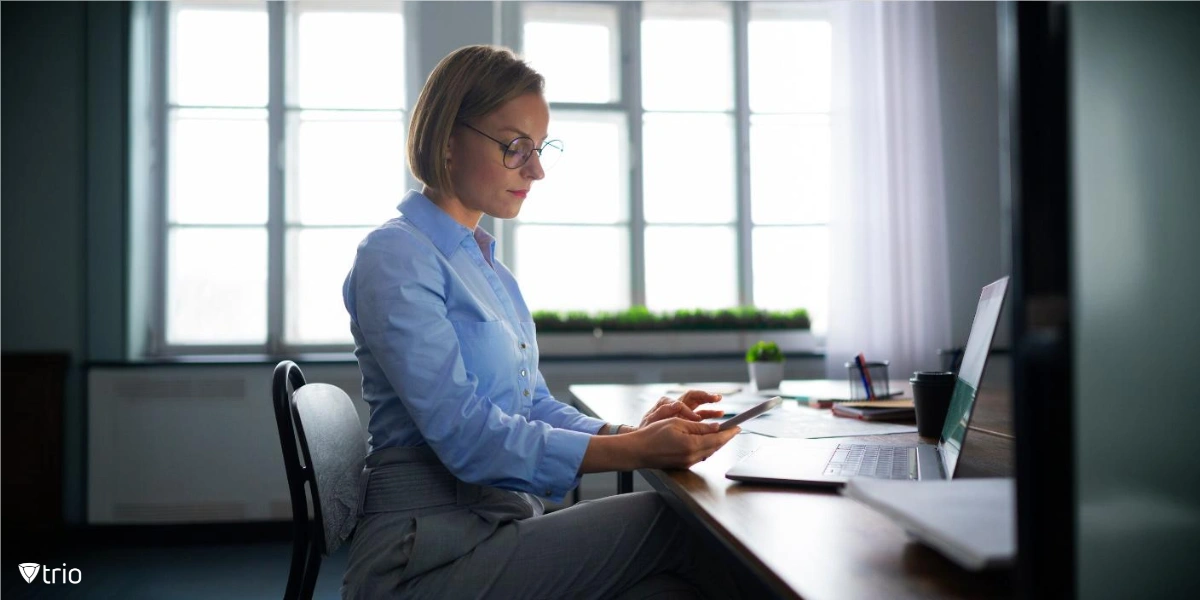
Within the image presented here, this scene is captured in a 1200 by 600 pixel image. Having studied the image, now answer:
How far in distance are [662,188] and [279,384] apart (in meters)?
2.87

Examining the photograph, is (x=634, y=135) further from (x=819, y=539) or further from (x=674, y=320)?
(x=819, y=539)

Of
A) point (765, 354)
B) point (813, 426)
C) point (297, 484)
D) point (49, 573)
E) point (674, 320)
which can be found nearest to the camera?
point (297, 484)

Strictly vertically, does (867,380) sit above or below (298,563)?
above

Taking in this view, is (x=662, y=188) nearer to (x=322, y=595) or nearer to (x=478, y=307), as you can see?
(x=322, y=595)

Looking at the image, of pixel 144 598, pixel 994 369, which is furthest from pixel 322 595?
pixel 994 369

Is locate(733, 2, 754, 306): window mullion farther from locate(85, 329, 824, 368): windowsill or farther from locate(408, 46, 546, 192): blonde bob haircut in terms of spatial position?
locate(408, 46, 546, 192): blonde bob haircut

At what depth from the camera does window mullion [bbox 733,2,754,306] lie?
3.87 meters

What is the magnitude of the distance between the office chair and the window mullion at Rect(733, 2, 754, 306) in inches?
111

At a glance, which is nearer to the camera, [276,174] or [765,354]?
[765,354]

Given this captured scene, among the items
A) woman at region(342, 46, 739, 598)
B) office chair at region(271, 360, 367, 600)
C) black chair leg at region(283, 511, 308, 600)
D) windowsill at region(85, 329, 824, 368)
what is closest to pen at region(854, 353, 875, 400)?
woman at region(342, 46, 739, 598)

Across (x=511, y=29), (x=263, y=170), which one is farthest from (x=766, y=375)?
(x=263, y=170)

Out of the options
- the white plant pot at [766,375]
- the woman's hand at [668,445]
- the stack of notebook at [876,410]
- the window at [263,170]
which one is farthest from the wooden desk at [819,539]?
the window at [263,170]

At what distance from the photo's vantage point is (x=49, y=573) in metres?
2.86

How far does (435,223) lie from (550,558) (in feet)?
1.70
